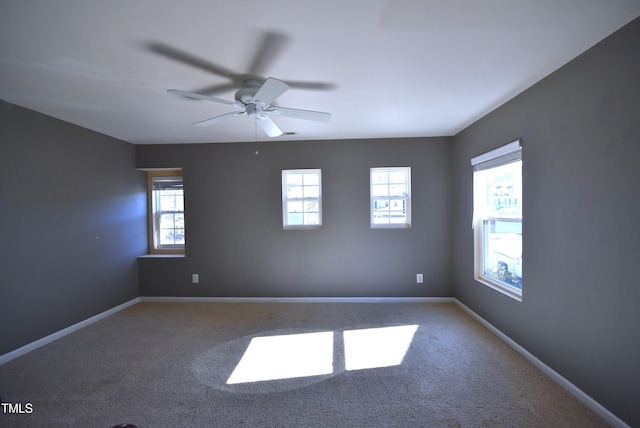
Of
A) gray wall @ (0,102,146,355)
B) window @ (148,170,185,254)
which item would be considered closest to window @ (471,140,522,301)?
window @ (148,170,185,254)

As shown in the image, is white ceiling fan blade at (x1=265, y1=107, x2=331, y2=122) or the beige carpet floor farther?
white ceiling fan blade at (x1=265, y1=107, x2=331, y2=122)

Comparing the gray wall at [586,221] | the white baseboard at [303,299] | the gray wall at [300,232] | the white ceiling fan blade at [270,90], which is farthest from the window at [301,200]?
the gray wall at [586,221]

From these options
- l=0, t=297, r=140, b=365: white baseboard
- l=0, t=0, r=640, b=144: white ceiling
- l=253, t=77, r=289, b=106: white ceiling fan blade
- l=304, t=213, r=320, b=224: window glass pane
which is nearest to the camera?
l=0, t=0, r=640, b=144: white ceiling

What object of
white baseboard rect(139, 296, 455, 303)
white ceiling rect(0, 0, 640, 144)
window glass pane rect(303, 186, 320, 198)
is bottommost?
white baseboard rect(139, 296, 455, 303)

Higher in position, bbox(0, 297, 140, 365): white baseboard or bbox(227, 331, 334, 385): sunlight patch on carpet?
bbox(0, 297, 140, 365): white baseboard

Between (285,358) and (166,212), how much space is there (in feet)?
A: 10.3

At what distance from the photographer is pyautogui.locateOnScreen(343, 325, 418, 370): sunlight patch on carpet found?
2.36 metres

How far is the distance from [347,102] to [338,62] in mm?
704

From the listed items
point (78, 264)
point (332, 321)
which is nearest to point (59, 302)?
point (78, 264)

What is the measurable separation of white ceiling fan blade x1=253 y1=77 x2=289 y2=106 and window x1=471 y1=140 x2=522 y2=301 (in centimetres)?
213

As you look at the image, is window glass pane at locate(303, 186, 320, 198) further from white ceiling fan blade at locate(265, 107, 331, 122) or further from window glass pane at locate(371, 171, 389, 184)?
white ceiling fan blade at locate(265, 107, 331, 122)

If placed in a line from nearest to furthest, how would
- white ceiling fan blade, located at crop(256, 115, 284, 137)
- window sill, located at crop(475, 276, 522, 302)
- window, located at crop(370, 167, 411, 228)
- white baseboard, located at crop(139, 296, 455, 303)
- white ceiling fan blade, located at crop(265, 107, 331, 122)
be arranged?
1. white ceiling fan blade, located at crop(265, 107, 331, 122)
2. white ceiling fan blade, located at crop(256, 115, 284, 137)
3. window sill, located at crop(475, 276, 522, 302)
4. white baseboard, located at crop(139, 296, 455, 303)
5. window, located at crop(370, 167, 411, 228)

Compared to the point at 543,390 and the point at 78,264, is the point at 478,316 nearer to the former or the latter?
the point at 543,390

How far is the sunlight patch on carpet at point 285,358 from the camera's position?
221 cm
